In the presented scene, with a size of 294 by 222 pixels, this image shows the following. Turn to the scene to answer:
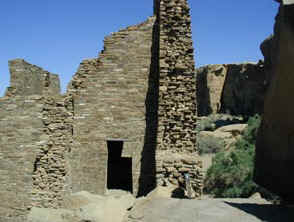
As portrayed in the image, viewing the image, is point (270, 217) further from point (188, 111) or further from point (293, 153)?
point (188, 111)

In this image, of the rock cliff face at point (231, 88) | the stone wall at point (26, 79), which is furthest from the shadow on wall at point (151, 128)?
the rock cliff face at point (231, 88)

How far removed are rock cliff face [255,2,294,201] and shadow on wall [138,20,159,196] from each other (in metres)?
3.30

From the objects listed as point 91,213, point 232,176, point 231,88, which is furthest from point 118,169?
point 231,88

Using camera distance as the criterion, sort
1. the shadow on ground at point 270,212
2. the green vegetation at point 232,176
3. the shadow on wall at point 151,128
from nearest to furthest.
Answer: the shadow on ground at point 270,212 < the shadow on wall at point 151,128 < the green vegetation at point 232,176

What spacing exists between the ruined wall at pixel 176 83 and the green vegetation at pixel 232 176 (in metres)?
5.00

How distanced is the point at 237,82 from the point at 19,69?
25.7 metres

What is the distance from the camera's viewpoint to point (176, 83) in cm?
840

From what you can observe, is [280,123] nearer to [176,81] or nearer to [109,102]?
[176,81]

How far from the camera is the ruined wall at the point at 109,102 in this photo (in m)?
9.03

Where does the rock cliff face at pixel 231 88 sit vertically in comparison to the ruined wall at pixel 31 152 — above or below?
above

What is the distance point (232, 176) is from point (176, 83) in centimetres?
677

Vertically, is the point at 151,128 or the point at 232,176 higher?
the point at 151,128

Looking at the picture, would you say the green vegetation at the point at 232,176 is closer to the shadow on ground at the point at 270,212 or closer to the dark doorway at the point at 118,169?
the dark doorway at the point at 118,169

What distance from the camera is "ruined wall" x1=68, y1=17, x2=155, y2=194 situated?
29.6 ft
